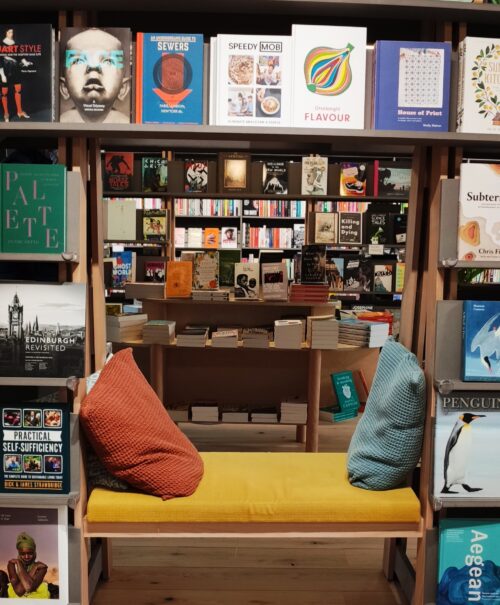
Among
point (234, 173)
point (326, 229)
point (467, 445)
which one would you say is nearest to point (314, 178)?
point (326, 229)

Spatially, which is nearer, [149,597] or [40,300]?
[40,300]

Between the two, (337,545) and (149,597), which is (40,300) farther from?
(337,545)

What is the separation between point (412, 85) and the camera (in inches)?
76.0

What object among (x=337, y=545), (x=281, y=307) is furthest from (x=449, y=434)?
(x=281, y=307)

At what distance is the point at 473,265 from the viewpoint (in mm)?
1915

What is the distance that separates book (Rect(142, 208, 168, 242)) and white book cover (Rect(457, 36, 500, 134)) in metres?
3.83

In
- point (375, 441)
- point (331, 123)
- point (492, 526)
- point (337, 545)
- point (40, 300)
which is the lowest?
point (337, 545)

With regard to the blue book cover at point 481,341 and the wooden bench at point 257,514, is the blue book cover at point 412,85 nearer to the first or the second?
the blue book cover at point 481,341

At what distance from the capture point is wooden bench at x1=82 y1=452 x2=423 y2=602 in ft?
6.31

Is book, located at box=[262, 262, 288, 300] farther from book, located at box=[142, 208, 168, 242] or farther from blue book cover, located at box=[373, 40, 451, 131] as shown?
blue book cover, located at box=[373, 40, 451, 131]

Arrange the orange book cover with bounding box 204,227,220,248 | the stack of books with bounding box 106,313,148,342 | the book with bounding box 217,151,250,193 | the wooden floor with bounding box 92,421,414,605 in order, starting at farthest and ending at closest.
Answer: the orange book cover with bounding box 204,227,220,248, the book with bounding box 217,151,250,193, the stack of books with bounding box 106,313,148,342, the wooden floor with bounding box 92,421,414,605

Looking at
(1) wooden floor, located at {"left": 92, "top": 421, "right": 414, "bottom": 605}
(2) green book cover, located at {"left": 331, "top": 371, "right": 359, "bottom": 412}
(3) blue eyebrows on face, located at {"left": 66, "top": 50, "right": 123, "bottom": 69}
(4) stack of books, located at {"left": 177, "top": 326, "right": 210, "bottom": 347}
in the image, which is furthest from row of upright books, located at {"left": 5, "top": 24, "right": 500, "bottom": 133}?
(2) green book cover, located at {"left": 331, "top": 371, "right": 359, "bottom": 412}

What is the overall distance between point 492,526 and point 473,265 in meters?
0.92

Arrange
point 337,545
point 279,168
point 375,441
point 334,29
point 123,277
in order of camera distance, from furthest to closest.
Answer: point 123,277
point 279,168
point 337,545
point 375,441
point 334,29
